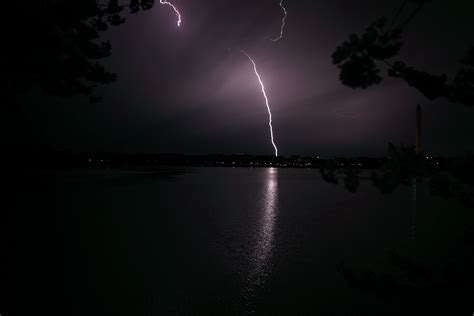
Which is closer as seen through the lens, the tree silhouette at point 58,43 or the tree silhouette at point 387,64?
the tree silhouette at point 387,64

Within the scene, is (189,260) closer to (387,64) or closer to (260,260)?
(260,260)

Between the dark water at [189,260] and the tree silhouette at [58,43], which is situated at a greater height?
the tree silhouette at [58,43]

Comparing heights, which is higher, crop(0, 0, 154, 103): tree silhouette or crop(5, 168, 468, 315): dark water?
crop(0, 0, 154, 103): tree silhouette

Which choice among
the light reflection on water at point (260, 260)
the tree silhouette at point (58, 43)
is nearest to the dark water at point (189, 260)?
the light reflection on water at point (260, 260)

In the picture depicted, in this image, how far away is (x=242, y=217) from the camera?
79.8ft

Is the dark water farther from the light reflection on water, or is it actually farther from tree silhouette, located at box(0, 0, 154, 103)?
tree silhouette, located at box(0, 0, 154, 103)

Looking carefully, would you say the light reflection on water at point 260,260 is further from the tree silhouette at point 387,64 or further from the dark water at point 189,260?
the tree silhouette at point 387,64

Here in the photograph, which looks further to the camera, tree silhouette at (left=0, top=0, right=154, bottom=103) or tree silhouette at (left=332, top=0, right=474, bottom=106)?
tree silhouette at (left=0, top=0, right=154, bottom=103)

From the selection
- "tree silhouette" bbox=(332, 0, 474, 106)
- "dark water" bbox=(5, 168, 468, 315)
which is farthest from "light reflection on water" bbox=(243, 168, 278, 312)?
"tree silhouette" bbox=(332, 0, 474, 106)

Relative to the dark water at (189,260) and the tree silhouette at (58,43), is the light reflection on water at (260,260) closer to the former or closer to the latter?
the dark water at (189,260)

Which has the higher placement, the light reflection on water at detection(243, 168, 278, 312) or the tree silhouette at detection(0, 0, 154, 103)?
the tree silhouette at detection(0, 0, 154, 103)

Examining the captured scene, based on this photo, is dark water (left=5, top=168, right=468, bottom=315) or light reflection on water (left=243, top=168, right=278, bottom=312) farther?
light reflection on water (left=243, top=168, right=278, bottom=312)

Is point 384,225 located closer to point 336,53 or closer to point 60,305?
point 60,305

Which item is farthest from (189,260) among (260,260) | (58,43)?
(58,43)
